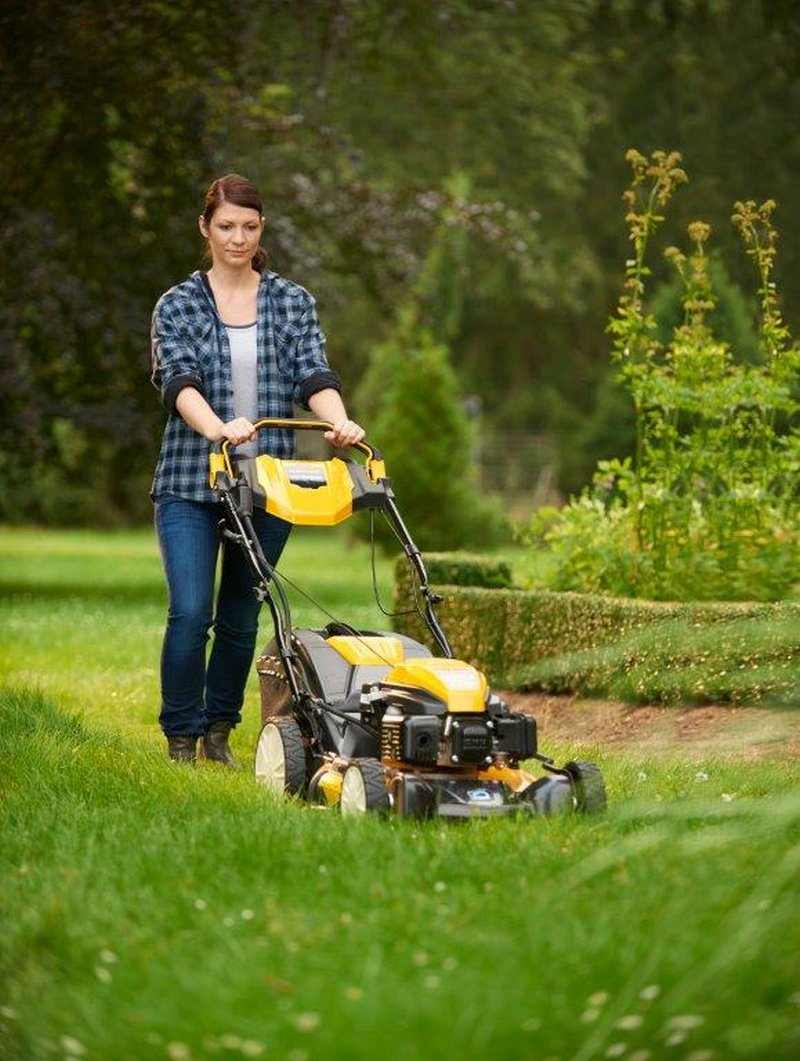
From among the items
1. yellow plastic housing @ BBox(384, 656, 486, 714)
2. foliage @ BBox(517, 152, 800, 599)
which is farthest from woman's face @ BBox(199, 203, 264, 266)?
foliage @ BBox(517, 152, 800, 599)

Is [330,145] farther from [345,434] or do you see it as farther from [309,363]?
[345,434]

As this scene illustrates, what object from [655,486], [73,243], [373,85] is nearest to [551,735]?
[655,486]

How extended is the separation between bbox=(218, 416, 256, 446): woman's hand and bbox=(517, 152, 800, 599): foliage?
2928 mm

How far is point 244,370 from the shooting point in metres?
6.66

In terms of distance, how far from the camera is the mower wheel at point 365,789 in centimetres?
514

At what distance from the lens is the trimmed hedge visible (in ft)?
20.5

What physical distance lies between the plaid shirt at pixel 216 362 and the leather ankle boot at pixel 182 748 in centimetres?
80

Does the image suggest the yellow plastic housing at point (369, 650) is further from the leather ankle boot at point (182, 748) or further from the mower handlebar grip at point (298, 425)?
the leather ankle boot at point (182, 748)

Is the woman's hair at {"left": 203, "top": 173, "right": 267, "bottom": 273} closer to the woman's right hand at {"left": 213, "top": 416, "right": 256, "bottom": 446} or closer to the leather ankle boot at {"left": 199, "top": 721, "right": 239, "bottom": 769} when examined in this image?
the woman's right hand at {"left": 213, "top": 416, "right": 256, "bottom": 446}

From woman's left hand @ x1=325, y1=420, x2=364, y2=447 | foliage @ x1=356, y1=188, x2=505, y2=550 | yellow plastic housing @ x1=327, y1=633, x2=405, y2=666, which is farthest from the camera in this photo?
foliage @ x1=356, y1=188, x2=505, y2=550

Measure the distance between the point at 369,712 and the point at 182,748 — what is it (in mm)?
1261

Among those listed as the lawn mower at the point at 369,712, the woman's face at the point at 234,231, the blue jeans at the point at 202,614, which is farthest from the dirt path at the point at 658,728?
the woman's face at the point at 234,231

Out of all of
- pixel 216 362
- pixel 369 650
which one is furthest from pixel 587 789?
pixel 216 362

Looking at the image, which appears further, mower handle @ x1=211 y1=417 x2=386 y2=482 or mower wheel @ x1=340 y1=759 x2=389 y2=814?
mower handle @ x1=211 y1=417 x2=386 y2=482
